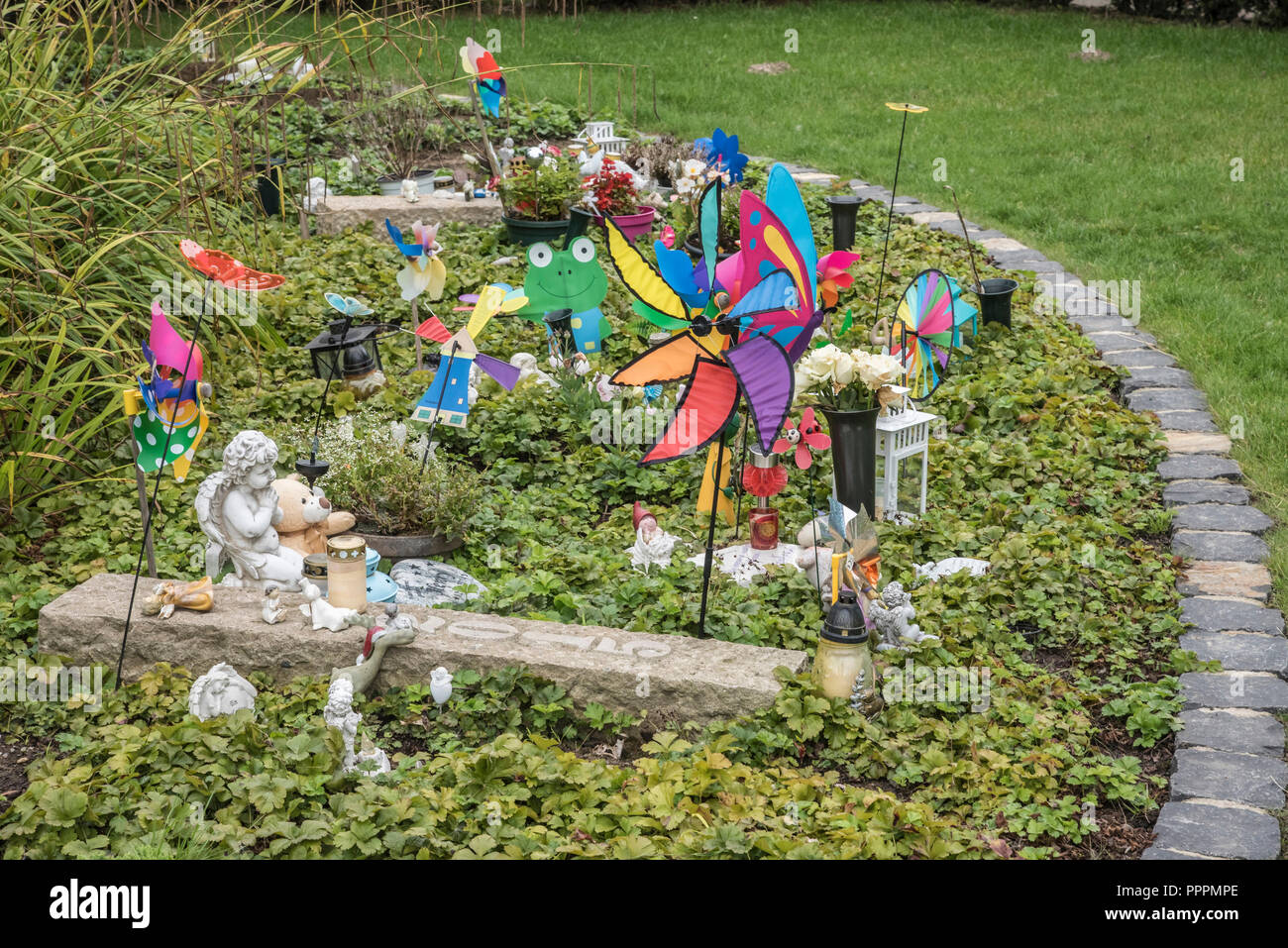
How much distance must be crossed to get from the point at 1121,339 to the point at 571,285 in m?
2.87

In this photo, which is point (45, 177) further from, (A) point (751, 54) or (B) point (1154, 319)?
(A) point (751, 54)

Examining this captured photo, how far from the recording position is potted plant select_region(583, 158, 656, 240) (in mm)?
7367

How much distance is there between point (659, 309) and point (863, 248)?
3979 mm

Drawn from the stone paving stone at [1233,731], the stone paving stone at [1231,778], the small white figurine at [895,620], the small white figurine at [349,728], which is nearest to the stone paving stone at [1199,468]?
the stone paving stone at [1233,731]

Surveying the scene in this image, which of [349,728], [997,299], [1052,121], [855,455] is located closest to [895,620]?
[855,455]

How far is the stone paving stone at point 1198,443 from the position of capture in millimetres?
5176

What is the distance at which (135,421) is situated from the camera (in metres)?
3.67

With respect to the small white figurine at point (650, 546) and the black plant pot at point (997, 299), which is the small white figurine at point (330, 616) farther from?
the black plant pot at point (997, 299)

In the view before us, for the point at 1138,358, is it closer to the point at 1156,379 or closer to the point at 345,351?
the point at 1156,379

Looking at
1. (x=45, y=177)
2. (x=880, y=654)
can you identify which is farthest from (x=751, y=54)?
(x=880, y=654)

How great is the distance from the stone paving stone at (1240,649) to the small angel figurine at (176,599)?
3.02 meters

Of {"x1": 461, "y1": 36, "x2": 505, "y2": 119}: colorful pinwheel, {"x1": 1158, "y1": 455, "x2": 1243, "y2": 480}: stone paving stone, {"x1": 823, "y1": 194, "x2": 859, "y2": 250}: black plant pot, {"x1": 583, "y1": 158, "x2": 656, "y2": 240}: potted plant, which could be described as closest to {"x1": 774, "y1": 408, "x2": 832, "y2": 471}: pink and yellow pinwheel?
{"x1": 1158, "y1": 455, "x2": 1243, "y2": 480}: stone paving stone

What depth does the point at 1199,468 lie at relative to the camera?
198 inches

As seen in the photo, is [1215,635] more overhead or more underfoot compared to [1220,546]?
more underfoot
